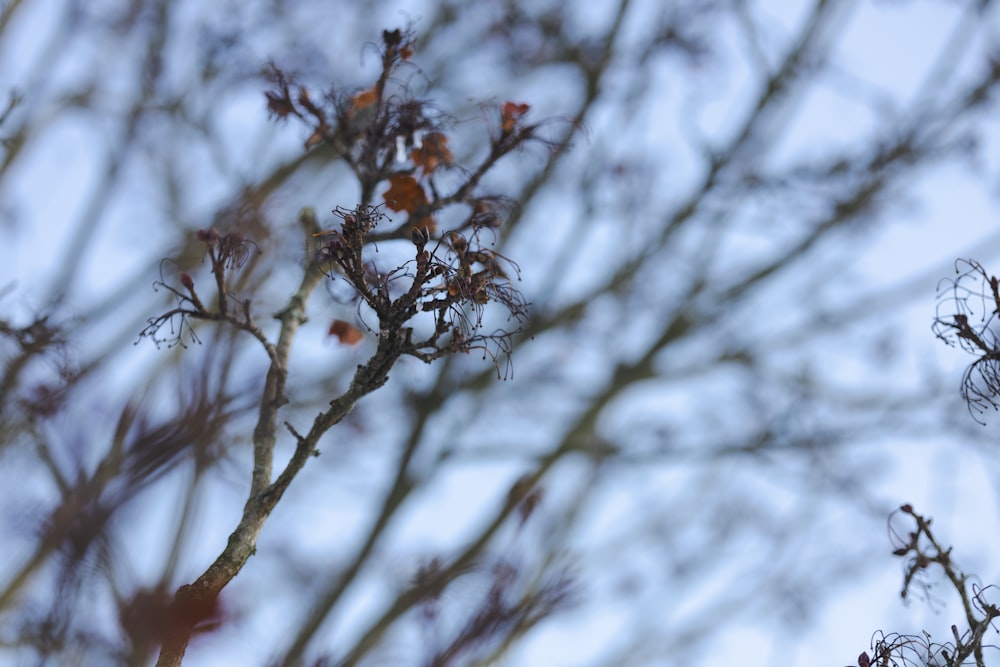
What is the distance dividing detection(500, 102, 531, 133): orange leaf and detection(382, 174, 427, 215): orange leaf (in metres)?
0.33

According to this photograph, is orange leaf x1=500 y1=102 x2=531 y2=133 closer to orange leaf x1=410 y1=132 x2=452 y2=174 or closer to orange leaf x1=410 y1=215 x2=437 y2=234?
orange leaf x1=410 y1=132 x2=452 y2=174

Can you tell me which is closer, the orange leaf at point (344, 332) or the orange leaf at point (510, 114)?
the orange leaf at point (510, 114)

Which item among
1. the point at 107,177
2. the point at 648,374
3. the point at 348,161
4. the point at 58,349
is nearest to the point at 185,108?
the point at 107,177

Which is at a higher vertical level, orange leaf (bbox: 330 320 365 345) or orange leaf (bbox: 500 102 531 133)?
orange leaf (bbox: 500 102 531 133)

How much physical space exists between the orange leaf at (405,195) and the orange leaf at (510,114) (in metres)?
0.33

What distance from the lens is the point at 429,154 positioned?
307 centimetres

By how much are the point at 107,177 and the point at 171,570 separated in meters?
6.14

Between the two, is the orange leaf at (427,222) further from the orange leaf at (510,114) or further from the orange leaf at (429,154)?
the orange leaf at (510,114)

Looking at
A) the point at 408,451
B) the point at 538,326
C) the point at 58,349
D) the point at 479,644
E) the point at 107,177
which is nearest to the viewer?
the point at 479,644

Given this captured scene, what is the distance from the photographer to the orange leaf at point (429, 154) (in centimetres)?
306

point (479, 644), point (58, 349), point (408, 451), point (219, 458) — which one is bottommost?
point (479, 644)

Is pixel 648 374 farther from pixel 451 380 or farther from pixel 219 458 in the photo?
pixel 219 458

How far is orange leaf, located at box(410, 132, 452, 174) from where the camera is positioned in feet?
10.1

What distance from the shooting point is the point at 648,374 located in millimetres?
7898
